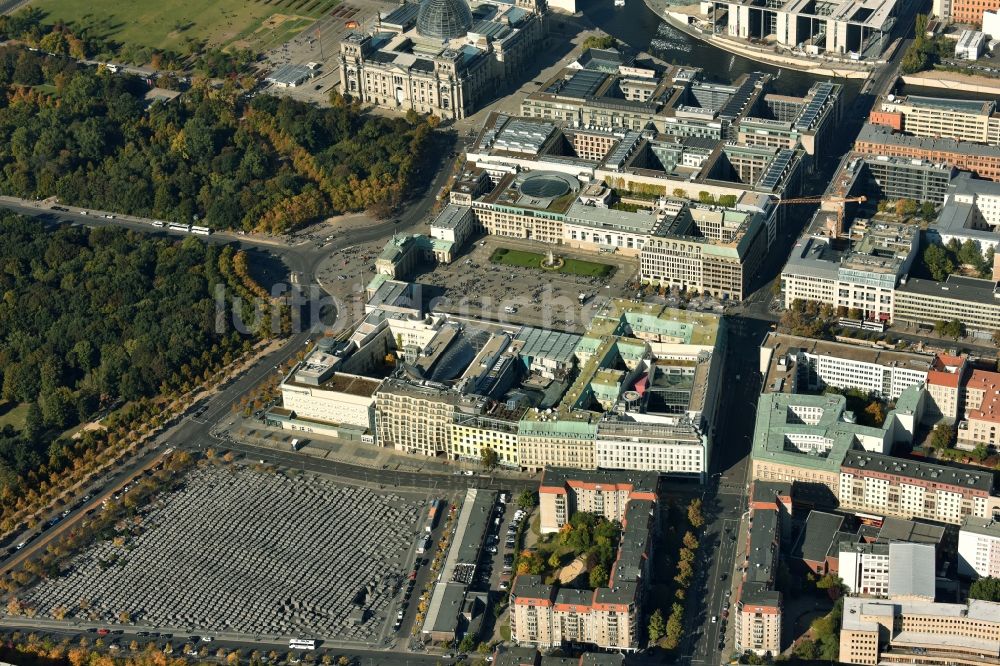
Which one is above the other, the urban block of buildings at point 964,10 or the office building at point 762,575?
the urban block of buildings at point 964,10

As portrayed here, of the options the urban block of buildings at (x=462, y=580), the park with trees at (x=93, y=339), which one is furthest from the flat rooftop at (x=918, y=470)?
the park with trees at (x=93, y=339)

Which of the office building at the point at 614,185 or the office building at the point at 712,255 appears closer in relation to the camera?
the office building at the point at 712,255

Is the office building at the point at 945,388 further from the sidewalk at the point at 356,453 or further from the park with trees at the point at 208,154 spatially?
the park with trees at the point at 208,154

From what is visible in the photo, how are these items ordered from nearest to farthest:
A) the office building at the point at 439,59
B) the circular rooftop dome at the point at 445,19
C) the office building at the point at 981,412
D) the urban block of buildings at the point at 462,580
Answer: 1. the urban block of buildings at the point at 462,580
2. the office building at the point at 981,412
3. the office building at the point at 439,59
4. the circular rooftop dome at the point at 445,19

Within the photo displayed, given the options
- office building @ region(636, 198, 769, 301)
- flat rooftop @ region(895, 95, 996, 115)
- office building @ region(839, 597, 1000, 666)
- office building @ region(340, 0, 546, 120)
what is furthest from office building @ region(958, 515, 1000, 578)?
office building @ region(340, 0, 546, 120)

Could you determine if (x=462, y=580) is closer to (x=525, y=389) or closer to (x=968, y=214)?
(x=525, y=389)

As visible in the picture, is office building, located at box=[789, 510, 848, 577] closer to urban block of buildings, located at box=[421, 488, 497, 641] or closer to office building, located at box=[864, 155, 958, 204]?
urban block of buildings, located at box=[421, 488, 497, 641]

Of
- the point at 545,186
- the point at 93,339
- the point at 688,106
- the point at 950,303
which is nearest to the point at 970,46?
the point at 688,106
